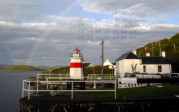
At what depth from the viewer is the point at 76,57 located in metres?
19.3

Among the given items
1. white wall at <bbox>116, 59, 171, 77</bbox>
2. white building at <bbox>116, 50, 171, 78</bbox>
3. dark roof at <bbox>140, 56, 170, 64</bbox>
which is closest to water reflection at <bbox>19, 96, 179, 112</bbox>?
white building at <bbox>116, 50, 171, 78</bbox>

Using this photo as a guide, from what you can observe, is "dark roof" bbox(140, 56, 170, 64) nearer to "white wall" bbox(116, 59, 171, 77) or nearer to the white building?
the white building

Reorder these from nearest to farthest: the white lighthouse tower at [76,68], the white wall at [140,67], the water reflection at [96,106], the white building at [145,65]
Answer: the water reflection at [96,106] → the white lighthouse tower at [76,68] → the white wall at [140,67] → the white building at [145,65]

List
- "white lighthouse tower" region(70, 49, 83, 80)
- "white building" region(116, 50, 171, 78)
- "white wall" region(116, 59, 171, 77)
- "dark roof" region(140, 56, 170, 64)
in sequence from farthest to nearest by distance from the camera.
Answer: "dark roof" region(140, 56, 170, 64), "white building" region(116, 50, 171, 78), "white wall" region(116, 59, 171, 77), "white lighthouse tower" region(70, 49, 83, 80)

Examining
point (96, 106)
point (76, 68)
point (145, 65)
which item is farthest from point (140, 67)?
point (96, 106)

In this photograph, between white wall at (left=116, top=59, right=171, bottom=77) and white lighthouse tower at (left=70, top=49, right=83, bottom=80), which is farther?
white wall at (left=116, top=59, right=171, bottom=77)

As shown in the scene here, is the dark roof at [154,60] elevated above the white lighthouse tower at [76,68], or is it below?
above

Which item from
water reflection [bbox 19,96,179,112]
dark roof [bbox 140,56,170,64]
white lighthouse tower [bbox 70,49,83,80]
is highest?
dark roof [bbox 140,56,170,64]

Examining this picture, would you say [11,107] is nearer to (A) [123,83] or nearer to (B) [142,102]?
(A) [123,83]

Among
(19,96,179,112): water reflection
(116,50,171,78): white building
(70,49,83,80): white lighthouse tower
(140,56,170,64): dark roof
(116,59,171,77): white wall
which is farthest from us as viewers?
(140,56,170,64): dark roof

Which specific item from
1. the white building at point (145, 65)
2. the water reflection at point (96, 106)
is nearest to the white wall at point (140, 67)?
the white building at point (145, 65)

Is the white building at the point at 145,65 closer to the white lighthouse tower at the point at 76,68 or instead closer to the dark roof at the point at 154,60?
the dark roof at the point at 154,60

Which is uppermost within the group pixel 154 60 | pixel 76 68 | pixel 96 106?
pixel 154 60

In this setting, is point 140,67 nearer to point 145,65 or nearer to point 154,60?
point 145,65
